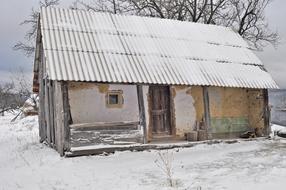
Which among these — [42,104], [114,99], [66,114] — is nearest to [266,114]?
[114,99]

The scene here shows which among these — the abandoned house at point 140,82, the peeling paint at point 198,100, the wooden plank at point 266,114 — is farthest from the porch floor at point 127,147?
the wooden plank at point 266,114

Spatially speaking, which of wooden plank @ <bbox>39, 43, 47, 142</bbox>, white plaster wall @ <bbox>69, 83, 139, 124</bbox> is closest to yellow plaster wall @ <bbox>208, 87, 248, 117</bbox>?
white plaster wall @ <bbox>69, 83, 139, 124</bbox>

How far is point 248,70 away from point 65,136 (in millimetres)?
7687

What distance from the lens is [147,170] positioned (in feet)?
30.5

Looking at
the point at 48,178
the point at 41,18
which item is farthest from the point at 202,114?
the point at 48,178

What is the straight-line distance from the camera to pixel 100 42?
43.3 ft

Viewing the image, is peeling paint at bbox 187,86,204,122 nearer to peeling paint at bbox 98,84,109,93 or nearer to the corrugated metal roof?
the corrugated metal roof

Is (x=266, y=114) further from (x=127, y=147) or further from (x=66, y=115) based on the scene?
(x=66, y=115)

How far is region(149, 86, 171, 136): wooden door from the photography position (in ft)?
46.5

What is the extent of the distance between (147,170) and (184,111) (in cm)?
554

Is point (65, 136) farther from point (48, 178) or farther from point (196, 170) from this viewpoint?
point (196, 170)

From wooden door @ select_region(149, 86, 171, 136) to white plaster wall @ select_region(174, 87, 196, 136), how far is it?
0.32 meters

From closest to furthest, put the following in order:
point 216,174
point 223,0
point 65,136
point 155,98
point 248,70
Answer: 1. point 216,174
2. point 65,136
3. point 155,98
4. point 248,70
5. point 223,0

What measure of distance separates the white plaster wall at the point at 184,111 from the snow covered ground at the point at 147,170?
4.80 feet
